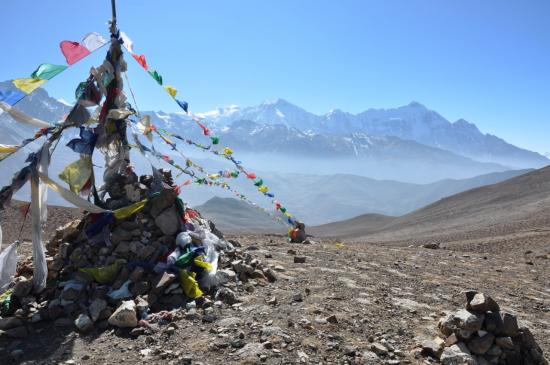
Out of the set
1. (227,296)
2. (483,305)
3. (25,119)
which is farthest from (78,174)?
(483,305)

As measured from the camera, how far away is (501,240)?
70.5ft

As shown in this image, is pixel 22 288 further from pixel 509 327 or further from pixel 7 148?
pixel 509 327

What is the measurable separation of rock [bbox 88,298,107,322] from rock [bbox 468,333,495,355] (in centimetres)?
533

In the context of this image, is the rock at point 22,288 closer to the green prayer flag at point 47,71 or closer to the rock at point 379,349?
the green prayer flag at point 47,71

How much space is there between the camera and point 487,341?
5859 millimetres

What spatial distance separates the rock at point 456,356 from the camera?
5.58 metres

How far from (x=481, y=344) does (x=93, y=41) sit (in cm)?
829

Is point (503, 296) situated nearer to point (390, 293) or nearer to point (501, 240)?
point (390, 293)

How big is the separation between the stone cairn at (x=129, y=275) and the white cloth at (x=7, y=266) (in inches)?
6.7

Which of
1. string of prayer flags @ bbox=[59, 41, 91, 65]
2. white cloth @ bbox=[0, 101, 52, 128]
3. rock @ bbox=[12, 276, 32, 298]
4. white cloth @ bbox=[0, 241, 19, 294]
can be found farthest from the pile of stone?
string of prayer flags @ bbox=[59, 41, 91, 65]

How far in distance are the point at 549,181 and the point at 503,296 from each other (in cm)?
5040

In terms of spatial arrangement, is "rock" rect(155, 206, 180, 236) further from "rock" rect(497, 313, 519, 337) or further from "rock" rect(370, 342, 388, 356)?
"rock" rect(497, 313, 519, 337)

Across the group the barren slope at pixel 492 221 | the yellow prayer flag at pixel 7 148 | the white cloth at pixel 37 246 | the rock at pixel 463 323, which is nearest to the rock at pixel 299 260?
the rock at pixel 463 323

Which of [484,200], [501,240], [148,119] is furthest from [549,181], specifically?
[148,119]
